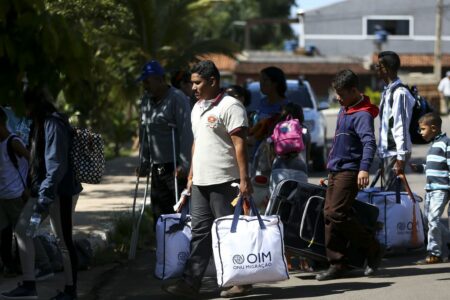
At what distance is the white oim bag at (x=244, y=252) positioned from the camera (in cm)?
760

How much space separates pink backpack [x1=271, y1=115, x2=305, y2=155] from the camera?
934cm

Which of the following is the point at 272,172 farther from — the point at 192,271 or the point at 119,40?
the point at 119,40

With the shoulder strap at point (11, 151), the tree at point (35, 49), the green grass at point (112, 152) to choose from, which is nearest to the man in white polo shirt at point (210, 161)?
the shoulder strap at point (11, 151)

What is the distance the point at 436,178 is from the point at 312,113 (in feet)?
29.4

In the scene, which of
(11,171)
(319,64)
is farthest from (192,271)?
(319,64)

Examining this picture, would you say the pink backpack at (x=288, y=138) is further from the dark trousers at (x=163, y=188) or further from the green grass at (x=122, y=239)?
the green grass at (x=122, y=239)

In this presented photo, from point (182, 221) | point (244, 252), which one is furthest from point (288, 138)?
point (244, 252)

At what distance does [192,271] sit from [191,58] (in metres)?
13.4

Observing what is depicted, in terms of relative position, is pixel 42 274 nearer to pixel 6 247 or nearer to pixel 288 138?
pixel 6 247

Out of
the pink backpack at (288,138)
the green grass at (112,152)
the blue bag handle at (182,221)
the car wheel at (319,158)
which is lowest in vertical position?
the green grass at (112,152)

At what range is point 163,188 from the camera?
9586mm

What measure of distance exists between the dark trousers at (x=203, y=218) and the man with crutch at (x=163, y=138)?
125 cm

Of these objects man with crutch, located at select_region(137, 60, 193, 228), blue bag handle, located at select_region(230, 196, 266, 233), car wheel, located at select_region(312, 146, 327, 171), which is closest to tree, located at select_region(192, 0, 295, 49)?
car wheel, located at select_region(312, 146, 327, 171)

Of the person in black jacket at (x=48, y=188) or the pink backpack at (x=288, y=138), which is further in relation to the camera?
the pink backpack at (x=288, y=138)
